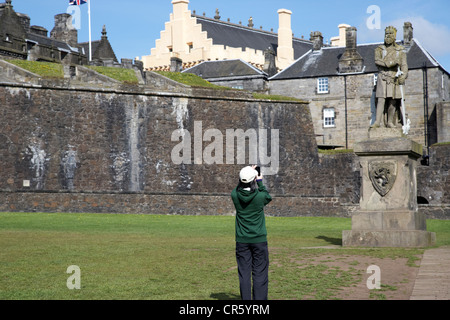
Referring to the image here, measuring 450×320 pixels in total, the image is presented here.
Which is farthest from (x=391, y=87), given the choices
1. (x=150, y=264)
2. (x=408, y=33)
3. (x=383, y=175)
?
(x=408, y=33)

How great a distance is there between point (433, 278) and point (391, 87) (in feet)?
20.6

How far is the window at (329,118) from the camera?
5119 centimetres

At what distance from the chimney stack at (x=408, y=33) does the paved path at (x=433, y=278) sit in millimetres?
38942

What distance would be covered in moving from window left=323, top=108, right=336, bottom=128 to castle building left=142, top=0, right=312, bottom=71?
1425 centimetres

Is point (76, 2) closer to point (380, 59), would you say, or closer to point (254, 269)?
point (380, 59)

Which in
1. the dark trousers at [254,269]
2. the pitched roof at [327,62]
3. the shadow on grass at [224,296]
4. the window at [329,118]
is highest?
the pitched roof at [327,62]

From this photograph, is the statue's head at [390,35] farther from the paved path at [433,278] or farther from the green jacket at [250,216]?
the green jacket at [250,216]

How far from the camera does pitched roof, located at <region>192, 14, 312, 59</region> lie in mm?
69188

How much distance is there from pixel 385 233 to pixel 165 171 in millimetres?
18544

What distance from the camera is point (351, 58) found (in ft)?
165

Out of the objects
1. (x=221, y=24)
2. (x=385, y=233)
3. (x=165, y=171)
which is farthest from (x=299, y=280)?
(x=221, y=24)

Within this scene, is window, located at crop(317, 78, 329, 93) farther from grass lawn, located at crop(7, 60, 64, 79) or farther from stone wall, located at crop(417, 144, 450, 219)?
grass lawn, located at crop(7, 60, 64, 79)

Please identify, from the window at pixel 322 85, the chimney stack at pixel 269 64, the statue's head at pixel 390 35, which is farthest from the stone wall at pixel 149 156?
the chimney stack at pixel 269 64

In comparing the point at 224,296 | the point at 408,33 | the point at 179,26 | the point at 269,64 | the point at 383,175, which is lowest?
the point at 224,296
